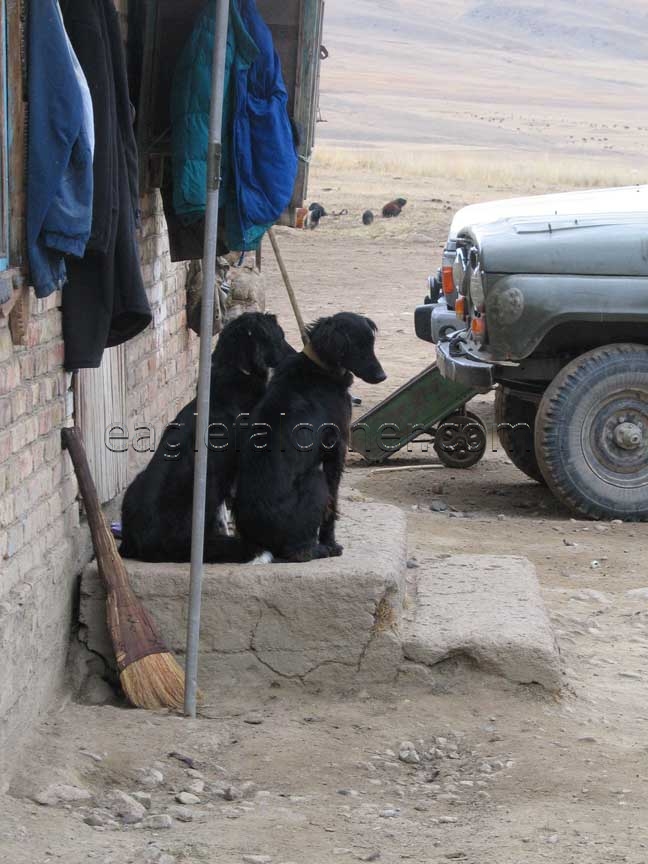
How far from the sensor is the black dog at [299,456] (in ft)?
17.1

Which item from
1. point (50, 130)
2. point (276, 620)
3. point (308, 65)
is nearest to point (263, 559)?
point (276, 620)

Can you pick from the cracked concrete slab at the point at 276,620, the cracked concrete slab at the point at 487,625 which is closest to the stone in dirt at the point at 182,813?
the cracked concrete slab at the point at 276,620

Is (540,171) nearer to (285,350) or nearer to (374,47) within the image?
(285,350)

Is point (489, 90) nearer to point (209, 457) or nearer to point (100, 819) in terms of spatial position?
point (209, 457)

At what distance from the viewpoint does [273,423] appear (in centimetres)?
518

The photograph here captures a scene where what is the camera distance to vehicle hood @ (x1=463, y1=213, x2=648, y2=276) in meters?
7.35

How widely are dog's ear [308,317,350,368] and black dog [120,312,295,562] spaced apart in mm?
177

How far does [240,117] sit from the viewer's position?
5.88 meters

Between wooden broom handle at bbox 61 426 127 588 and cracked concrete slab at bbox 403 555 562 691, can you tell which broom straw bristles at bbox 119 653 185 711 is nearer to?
wooden broom handle at bbox 61 426 127 588

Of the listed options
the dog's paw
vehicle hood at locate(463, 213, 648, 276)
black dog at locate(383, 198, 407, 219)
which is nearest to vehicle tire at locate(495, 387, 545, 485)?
vehicle hood at locate(463, 213, 648, 276)

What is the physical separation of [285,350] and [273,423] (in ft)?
1.56

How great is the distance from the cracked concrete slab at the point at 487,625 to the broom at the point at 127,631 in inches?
35.8

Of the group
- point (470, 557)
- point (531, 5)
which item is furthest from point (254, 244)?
point (531, 5)

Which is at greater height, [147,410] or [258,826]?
[147,410]
